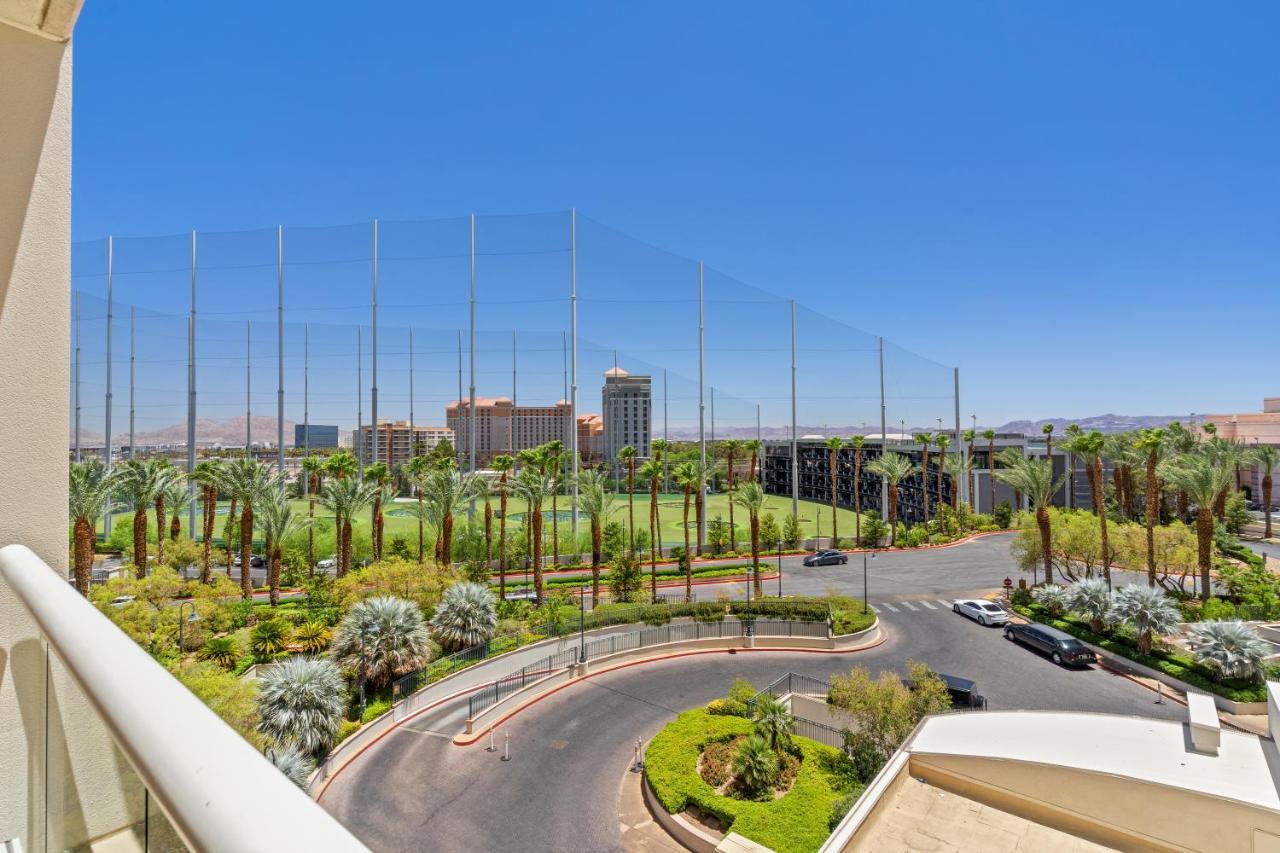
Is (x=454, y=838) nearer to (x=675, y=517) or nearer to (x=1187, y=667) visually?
(x=1187, y=667)

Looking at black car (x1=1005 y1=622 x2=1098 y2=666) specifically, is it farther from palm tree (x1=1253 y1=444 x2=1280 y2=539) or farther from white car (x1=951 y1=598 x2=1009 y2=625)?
palm tree (x1=1253 y1=444 x2=1280 y2=539)

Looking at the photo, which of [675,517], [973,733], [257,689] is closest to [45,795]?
[973,733]

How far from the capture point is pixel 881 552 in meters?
45.6

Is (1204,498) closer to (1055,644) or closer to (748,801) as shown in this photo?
(1055,644)

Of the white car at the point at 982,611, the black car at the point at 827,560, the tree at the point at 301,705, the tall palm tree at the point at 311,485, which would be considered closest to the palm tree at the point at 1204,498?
the white car at the point at 982,611

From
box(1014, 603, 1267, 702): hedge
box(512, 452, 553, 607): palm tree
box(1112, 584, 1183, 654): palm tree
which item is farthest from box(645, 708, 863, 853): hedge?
box(1112, 584, 1183, 654): palm tree

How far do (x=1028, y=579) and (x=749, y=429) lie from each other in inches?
1338

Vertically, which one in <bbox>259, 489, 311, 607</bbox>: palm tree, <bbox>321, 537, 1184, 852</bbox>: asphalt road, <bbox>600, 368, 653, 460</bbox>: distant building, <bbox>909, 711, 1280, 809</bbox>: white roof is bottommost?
<bbox>321, 537, 1184, 852</bbox>: asphalt road

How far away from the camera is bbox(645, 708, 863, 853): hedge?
1298 cm

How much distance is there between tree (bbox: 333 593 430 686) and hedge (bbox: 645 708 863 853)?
367 inches

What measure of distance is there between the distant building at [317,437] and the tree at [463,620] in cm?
3078

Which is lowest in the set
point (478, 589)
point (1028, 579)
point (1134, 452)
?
point (1028, 579)

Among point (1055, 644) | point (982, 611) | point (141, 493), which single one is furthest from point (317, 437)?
point (1055, 644)

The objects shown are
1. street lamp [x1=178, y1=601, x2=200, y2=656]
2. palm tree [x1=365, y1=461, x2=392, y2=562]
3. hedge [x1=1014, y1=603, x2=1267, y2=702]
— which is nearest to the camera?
hedge [x1=1014, y1=603, x2=1267, y2=702]
